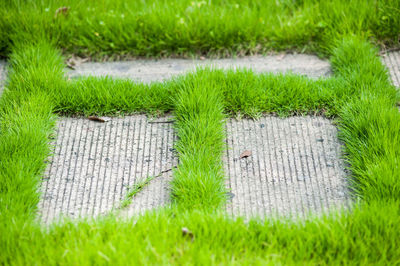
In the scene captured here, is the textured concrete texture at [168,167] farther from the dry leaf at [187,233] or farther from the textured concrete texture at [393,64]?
the textured concrete texture at [393,64]

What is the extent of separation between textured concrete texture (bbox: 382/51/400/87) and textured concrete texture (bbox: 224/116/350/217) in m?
0.79

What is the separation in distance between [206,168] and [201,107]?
0.54 metres

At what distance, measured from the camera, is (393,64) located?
3.81m

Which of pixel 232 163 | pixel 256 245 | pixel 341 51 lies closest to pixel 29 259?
pixel 256 245

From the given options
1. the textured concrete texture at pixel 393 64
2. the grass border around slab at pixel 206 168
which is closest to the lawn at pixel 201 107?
the grass border around slab at pixel 206 168

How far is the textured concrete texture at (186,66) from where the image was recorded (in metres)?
3.79

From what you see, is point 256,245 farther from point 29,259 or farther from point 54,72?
point 54,72

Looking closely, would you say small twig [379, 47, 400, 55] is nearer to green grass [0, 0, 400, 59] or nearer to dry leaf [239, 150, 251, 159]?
green grass [0, 0, 400, 59]

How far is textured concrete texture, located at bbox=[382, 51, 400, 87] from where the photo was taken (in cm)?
366

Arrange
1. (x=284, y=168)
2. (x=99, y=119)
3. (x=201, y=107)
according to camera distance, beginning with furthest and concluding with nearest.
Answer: (x=99, y=119) < (x=201, y=107) < (x=284, y=168)

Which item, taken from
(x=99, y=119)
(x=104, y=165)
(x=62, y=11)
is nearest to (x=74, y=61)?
(x=62, y=11)

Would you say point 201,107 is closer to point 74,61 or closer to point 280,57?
point 280,57

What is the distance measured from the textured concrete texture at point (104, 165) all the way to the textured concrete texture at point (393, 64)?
1.80m

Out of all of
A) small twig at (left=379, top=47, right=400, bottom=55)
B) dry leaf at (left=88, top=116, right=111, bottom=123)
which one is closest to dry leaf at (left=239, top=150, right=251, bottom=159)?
dry leaf at (left=88, top=116, right=111, bottom=123)
